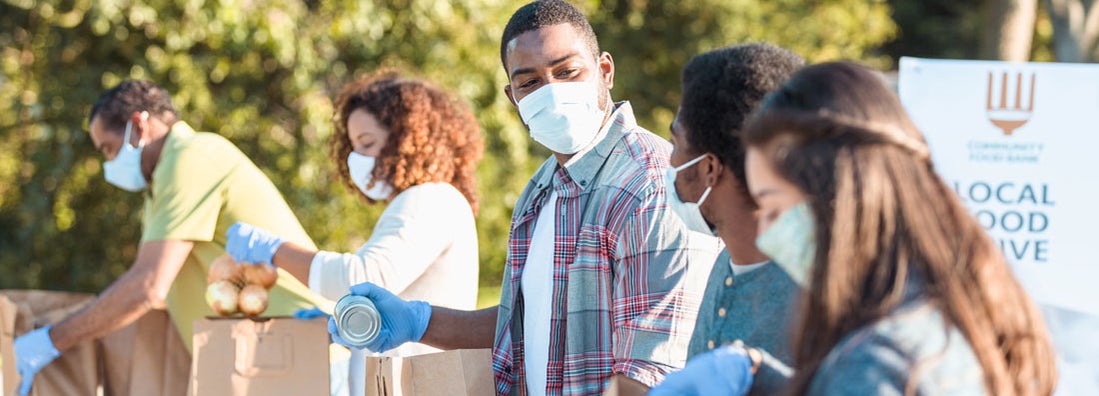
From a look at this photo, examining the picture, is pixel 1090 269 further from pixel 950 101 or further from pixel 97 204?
pixel 97 204

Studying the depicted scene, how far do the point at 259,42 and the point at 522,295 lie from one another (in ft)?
16.2

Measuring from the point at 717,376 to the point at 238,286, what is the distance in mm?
1806

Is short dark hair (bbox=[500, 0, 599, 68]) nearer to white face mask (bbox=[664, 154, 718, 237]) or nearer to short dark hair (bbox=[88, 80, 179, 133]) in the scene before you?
white face mask (bbox=[664, 154, 718, 237])

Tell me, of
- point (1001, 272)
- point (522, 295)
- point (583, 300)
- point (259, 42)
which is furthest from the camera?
point (259, 42)

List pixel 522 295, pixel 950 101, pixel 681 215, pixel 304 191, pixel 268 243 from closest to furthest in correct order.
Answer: pixel 681 215 < pixel 522 295 < pixel 268 243 < pixel 950 101 < pixel 304 191

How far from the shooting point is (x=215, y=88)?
7.41 metres

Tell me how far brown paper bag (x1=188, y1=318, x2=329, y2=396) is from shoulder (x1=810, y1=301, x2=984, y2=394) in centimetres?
165

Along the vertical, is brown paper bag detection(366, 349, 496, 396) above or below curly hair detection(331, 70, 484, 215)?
below

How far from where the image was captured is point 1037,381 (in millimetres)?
1262

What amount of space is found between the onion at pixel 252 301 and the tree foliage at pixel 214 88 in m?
4.13

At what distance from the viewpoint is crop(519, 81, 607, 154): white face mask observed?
2.33 m

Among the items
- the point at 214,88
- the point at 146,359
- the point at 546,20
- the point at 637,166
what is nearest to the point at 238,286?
the point at 146,359

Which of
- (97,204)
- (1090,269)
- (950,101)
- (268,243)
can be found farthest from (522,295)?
(97,204)

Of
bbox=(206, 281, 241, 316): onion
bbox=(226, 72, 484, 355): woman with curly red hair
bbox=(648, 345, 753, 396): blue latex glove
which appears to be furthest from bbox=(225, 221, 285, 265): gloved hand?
bbox=(648, 345, 753, 396): blue latex glove
